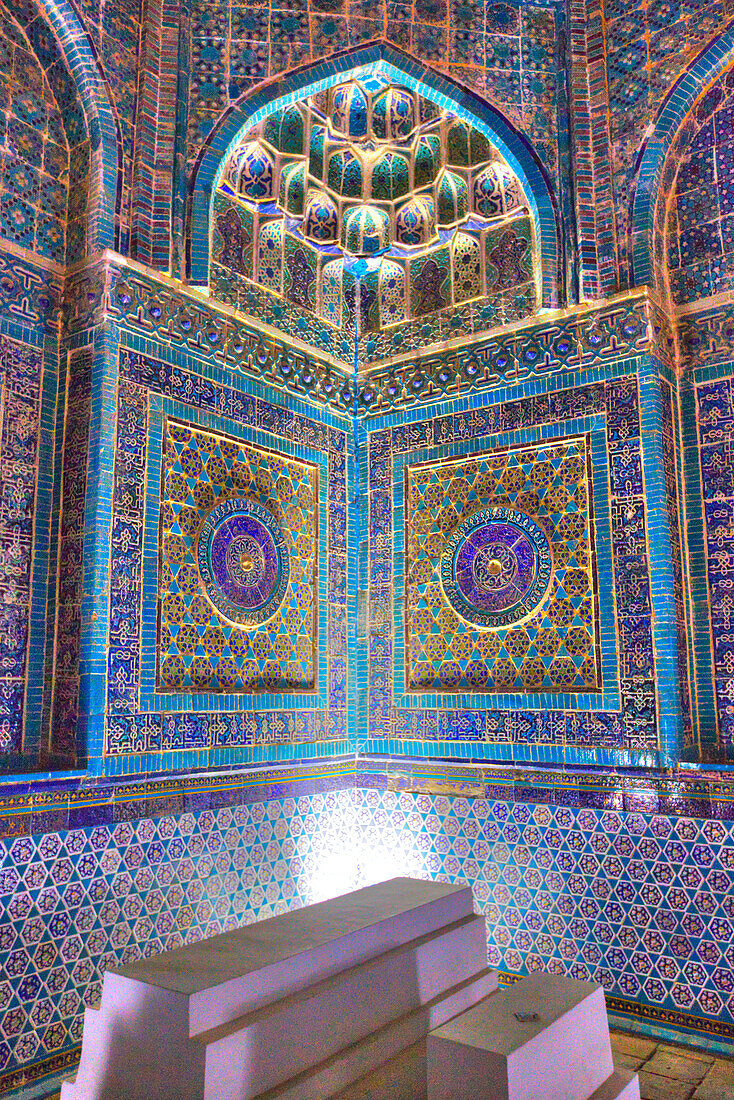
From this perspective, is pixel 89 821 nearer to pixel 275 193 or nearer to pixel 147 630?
pixel 147 630

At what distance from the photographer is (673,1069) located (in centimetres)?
368

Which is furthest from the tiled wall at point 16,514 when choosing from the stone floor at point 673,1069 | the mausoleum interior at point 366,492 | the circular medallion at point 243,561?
the stone floor at point 673,1069

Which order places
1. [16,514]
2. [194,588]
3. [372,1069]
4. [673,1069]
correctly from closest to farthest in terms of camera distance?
[372,1069]
[673,1069]
[16,514]
[194,588]

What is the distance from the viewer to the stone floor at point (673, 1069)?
11.2ft

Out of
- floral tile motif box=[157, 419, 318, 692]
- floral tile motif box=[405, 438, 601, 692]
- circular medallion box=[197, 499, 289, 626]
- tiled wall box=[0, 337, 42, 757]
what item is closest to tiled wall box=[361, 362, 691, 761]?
floral tile motif box=[405, 438, 601, 692]

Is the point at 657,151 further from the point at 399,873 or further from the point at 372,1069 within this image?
the point at 372,1069

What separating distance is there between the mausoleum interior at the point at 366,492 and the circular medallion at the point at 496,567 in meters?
0.02

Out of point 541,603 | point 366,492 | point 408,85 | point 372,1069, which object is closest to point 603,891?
point 541,603

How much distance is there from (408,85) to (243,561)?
11.0ft

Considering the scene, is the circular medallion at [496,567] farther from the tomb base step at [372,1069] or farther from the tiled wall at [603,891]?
the tomb base step at [372,1069]

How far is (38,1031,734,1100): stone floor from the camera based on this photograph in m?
3.42

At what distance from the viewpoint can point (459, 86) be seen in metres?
5.16

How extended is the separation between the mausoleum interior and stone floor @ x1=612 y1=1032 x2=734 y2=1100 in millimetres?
103

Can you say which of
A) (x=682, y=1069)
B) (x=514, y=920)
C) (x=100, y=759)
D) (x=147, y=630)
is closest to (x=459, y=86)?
(x=147, y=630)
